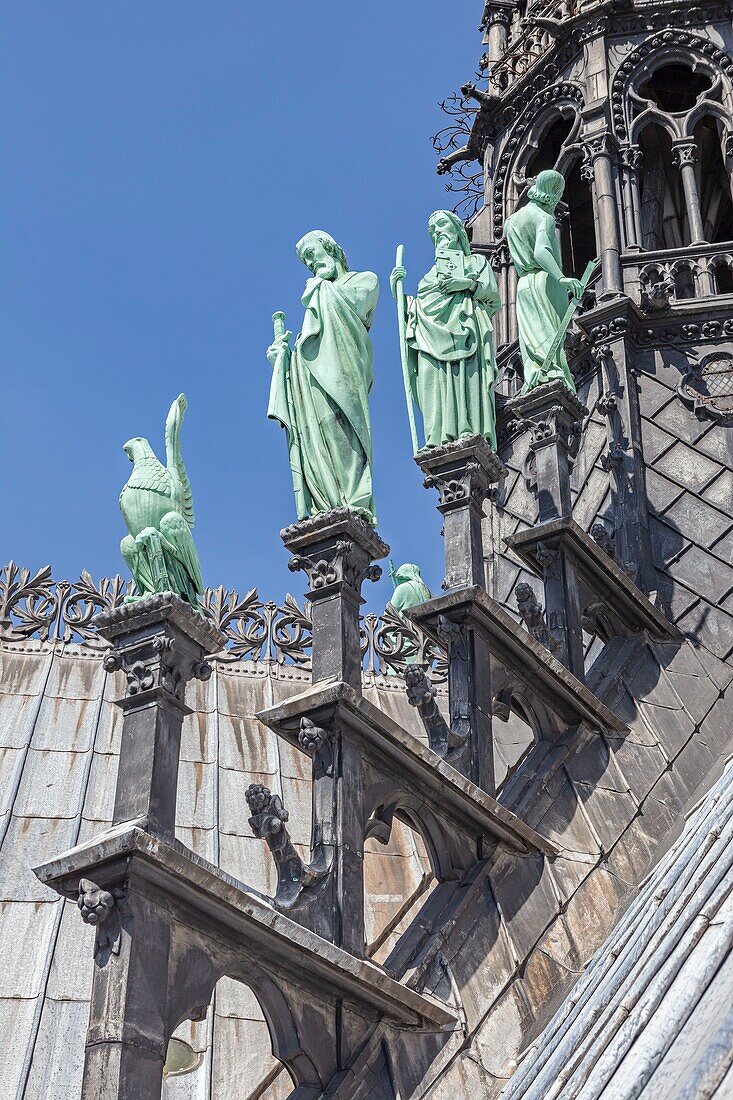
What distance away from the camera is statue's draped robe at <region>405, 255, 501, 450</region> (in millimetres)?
17047

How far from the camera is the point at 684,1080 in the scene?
7.07 metres

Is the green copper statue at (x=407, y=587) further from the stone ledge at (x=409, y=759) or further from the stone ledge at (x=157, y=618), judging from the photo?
the stone ledge at (x=157, y=618)

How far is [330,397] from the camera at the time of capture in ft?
50.0

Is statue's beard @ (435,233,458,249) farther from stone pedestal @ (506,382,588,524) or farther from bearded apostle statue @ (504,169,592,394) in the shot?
stone pedestal @ (506,382,588,524)

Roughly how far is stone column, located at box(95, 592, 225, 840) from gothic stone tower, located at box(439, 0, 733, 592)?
8749 millimetres

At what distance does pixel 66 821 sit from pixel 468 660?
5800 mm

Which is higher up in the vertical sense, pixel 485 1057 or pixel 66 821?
pixel 66 821

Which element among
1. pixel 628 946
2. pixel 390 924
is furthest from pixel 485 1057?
pixel 390 924

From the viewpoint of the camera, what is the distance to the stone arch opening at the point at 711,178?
24.8 meters

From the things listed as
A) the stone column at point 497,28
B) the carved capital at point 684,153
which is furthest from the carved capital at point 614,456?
the stone column at point 497,28

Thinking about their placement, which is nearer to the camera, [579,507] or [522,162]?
[579,507]

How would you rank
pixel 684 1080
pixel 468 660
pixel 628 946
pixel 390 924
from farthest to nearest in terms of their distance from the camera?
pixel 390 924 < pixel 468 660 < pixel 628 946 < pixel 684 1080

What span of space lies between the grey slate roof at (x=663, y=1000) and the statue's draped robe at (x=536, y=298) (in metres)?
6.38

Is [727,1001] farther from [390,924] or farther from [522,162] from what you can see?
[522,162]
